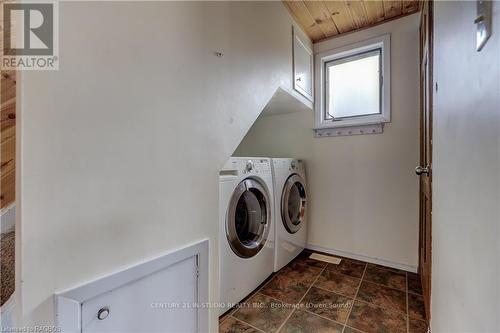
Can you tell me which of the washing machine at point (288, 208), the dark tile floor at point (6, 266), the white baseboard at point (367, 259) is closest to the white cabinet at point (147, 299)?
the dark tile floor at point (6, 266)

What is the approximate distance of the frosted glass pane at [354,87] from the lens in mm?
2094

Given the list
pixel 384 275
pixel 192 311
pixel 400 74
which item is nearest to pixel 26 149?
pixel 192 311

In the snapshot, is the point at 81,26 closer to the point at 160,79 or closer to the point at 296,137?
the point at 160,79

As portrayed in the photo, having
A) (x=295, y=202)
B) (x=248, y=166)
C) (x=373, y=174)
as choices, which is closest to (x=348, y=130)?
(x=373, y=174)

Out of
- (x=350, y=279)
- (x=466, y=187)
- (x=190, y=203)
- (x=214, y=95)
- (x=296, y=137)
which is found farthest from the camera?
(x=296, y=137)

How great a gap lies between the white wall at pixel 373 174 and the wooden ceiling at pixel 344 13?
92 mm

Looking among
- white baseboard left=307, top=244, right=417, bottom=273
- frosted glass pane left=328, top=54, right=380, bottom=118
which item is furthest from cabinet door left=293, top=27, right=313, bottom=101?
white baseboard left=307, top=244, right=417, bottom=273

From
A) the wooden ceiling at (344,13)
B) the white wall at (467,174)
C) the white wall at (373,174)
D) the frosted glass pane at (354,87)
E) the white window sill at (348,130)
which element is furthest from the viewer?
the frosted glass pane at (354,87)

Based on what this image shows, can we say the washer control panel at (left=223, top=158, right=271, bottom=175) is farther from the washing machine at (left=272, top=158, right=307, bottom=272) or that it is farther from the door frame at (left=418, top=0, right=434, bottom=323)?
the door frame at (left=418, top=0, right=434, bottom=323)

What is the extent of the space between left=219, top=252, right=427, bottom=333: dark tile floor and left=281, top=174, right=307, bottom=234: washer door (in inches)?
15.5

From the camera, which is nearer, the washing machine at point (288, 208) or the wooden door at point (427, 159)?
the wooden door at point (427, 159)

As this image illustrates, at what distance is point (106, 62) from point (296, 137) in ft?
6.42

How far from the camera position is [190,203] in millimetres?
1000

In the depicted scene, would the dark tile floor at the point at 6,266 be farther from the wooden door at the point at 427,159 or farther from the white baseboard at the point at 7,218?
the wooden door at the point at 427,159
